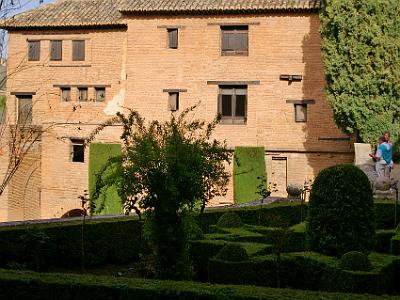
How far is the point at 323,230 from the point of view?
38.9ft

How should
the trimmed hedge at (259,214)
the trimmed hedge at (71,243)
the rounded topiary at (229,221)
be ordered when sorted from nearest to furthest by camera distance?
the trimmed hedge at (71,243)
the rounded topiary at (229,221)
the trimmed hedge at (259,214)

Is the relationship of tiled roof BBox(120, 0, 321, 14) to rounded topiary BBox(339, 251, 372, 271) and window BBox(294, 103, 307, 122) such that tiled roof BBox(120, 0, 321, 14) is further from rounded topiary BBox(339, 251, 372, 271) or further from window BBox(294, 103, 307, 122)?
rounded topiary BBox(339, 251, 372, 271)

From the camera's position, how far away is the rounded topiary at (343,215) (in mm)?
11719

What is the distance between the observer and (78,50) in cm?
3170

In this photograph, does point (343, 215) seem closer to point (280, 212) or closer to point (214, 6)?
point (280, 212)

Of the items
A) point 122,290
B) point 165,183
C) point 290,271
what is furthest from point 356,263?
point 122,290

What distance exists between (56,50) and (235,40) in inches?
359

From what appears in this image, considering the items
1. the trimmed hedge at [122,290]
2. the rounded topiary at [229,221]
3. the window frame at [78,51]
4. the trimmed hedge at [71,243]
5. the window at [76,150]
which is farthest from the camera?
the window frame at [78,51]

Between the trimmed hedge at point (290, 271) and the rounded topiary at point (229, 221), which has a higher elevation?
the rounded topiary at point (229, 221)

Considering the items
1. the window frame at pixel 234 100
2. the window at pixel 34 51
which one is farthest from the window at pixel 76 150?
the window frame at pixel 234 100

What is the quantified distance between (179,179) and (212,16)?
1862 cm

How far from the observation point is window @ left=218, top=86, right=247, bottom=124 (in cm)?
2864

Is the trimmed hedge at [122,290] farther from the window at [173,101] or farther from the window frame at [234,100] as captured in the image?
the window at [173,101]

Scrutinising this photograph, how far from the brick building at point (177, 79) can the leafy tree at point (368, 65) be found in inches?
99.2
